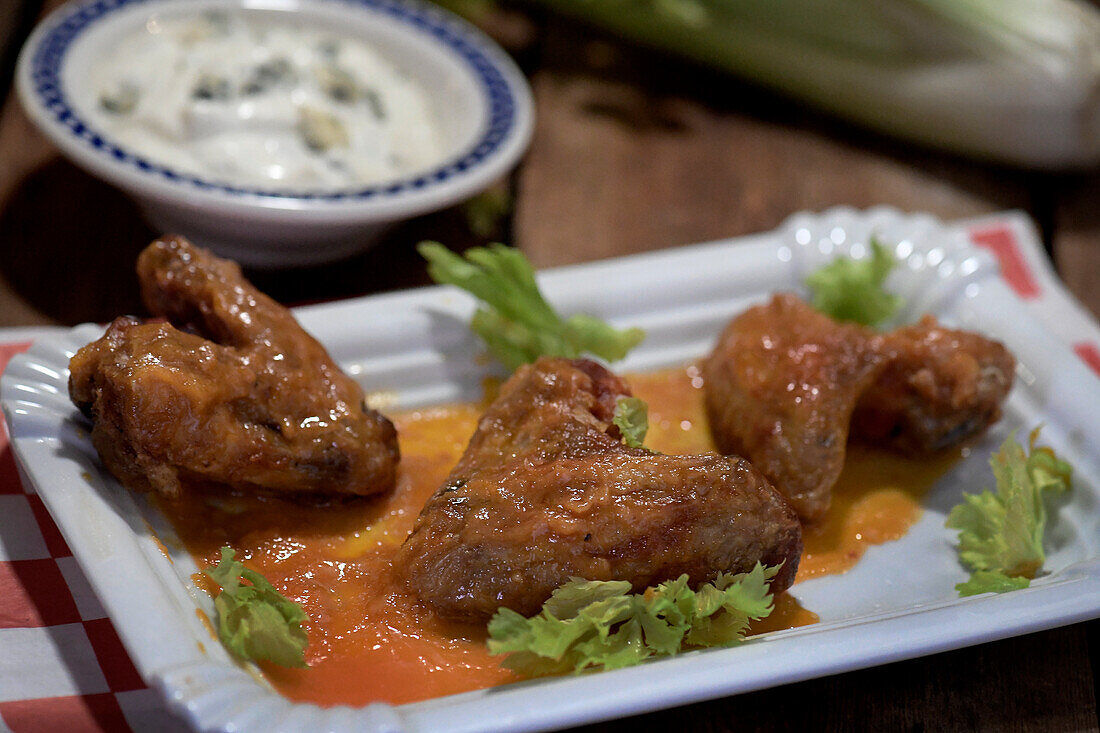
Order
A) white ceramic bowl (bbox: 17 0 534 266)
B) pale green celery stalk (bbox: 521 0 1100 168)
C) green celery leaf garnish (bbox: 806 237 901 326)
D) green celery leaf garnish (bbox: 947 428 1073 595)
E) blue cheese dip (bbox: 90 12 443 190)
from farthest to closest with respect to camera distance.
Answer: pale green celery stalk (bbox: 521 0 1100 168)
blue cheese dip (bbox: 90 12 443 190)
green celery leaf garnish (bbox: 806 237 901 326)
white ceramic bowl (bbox: 17 0 534 266)
green celery leaf garnish (bbox: 947 428 1073 595)

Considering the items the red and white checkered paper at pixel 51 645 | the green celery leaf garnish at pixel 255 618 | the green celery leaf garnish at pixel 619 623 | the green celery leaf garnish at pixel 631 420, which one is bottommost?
the red and white checkered paper at pixel 51 645

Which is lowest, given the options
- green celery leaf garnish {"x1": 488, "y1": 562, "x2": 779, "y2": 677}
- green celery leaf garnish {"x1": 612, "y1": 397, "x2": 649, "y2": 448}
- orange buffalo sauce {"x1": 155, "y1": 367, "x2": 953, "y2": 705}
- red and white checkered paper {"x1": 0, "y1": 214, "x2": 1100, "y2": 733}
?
red and white checkered paper {"x1": 0, "y1": 214, "x2": 1100, "y2": 733}

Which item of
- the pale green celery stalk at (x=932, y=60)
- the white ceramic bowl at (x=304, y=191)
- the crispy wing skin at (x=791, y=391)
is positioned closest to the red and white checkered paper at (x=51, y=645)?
the white ceramic bowl at (x=304, y=191)

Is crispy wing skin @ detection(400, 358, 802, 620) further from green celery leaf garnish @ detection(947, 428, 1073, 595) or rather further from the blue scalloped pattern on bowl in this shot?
the blue scalloped pattern on bowl

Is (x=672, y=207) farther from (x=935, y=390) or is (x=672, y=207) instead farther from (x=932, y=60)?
(x=935, y=390)

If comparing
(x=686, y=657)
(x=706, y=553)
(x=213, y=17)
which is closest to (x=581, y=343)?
(x=706, y=553)

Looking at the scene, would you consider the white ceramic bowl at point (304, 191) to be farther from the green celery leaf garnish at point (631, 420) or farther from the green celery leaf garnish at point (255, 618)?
the green celery leaf garnish at point (255, 618)

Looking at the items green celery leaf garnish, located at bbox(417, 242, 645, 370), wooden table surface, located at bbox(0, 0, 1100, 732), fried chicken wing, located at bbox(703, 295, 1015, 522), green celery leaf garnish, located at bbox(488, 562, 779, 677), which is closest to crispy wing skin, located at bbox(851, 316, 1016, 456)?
fried chicken wing, located at bbox(703, 295, 1015, 522)
